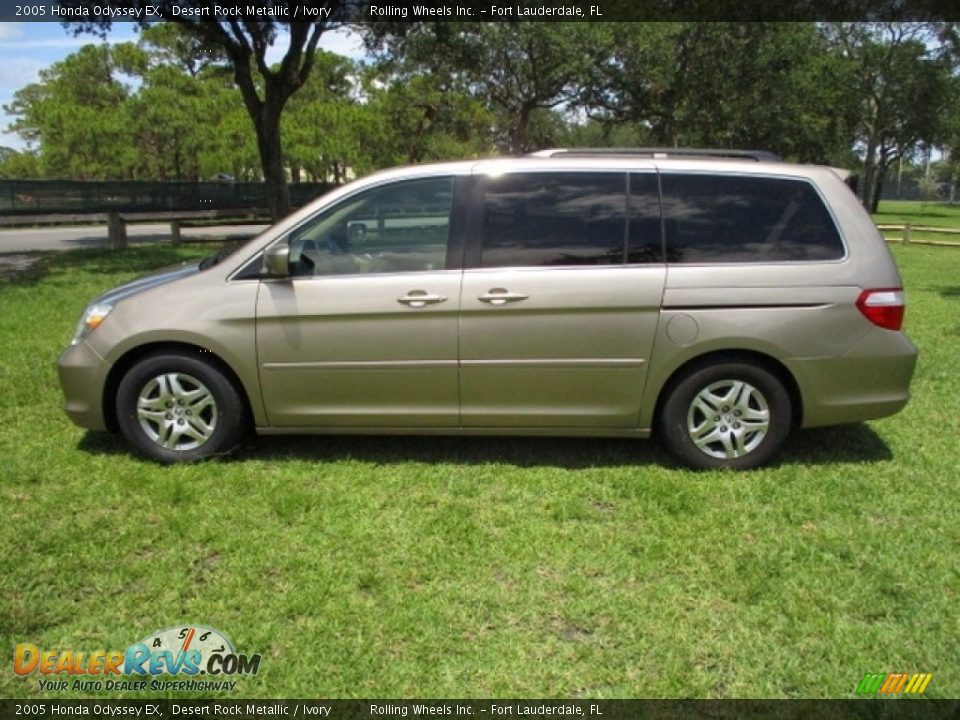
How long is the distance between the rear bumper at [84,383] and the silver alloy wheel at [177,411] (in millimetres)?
256

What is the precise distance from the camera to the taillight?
400 cm

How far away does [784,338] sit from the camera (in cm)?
401

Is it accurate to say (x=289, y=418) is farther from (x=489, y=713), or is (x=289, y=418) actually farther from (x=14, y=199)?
(x=14, y=199)

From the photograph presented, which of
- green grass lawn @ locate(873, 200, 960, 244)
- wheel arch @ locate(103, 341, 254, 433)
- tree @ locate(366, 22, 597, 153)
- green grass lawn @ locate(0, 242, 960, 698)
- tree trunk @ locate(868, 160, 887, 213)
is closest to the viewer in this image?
green grass lawn @ locate(0, 242, 960, 698)

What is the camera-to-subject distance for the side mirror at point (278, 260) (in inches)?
158

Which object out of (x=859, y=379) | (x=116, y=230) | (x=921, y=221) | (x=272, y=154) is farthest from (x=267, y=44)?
(x=921, y=221)

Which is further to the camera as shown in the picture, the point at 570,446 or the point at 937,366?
the point at 937,366

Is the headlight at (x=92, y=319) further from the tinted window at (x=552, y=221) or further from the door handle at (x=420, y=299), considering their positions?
the tinted window at (x=552, y=221)

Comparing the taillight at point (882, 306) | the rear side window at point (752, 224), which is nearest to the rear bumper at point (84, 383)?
the rear side window at point (752, 224)

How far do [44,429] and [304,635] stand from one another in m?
3.12

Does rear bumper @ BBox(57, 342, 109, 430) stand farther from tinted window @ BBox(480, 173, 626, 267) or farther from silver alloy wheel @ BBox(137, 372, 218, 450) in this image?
tinted window @ BBox(480, 173, 626, 267)

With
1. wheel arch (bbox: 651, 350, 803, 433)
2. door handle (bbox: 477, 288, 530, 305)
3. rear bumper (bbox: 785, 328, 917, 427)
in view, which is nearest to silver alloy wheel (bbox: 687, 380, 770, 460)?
wheel arch (bbox: 651, 350, 803, 433)

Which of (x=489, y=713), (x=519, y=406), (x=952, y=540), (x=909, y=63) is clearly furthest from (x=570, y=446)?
(x=909, y=63)

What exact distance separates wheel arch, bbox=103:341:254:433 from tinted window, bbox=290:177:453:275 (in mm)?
714
